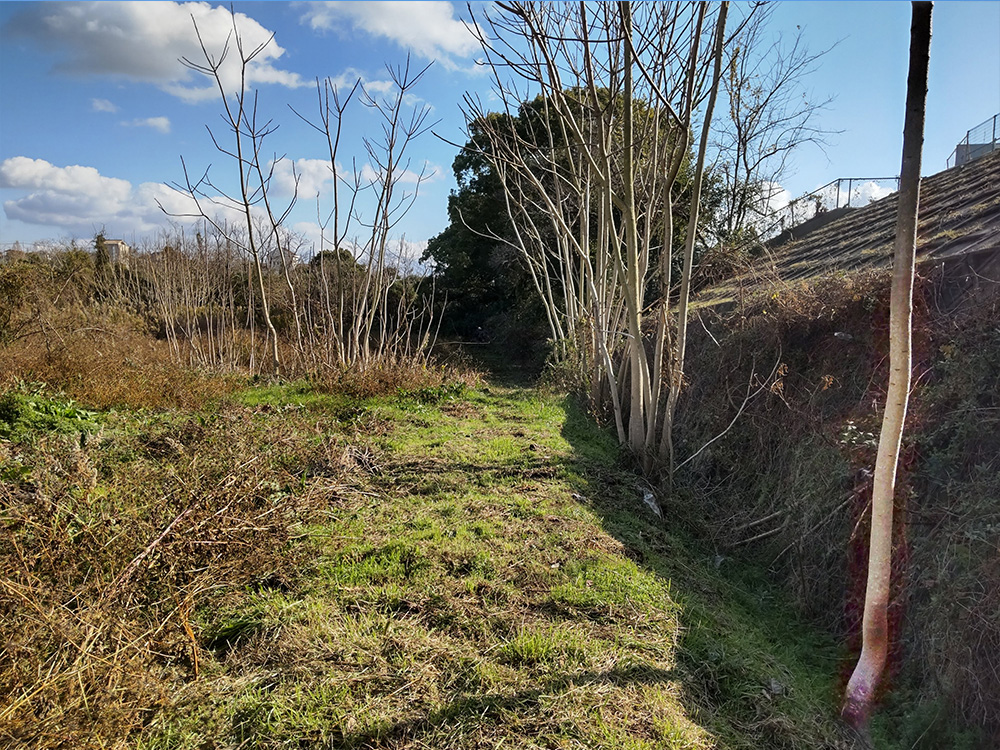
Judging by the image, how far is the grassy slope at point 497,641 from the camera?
2.08 meters

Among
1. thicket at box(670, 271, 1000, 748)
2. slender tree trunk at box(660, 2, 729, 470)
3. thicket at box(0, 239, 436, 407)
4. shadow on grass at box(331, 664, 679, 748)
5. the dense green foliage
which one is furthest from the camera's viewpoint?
the dense green foliage

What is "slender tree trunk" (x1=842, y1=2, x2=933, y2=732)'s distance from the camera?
2160 millimetres

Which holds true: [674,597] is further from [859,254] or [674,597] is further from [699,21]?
[859,254]

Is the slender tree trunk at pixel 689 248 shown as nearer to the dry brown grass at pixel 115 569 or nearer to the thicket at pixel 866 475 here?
the thicket at pixel 866 475

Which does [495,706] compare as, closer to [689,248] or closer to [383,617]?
[383,617]

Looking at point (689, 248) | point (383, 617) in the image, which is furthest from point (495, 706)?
point (689, 248)

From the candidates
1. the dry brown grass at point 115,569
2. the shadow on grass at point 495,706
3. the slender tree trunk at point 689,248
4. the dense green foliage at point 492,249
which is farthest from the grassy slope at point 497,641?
the dense green foliage at point 492,249

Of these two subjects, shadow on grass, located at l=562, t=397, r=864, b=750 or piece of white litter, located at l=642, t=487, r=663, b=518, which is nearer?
shadow on grass, located at l=562, t=397, r=864, b=750

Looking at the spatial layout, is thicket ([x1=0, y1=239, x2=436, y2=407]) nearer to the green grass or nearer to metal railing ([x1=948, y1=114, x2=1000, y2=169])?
the green grass

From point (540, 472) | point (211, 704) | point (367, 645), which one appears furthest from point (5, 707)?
point (540, 472)

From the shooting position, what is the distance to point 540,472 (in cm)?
486

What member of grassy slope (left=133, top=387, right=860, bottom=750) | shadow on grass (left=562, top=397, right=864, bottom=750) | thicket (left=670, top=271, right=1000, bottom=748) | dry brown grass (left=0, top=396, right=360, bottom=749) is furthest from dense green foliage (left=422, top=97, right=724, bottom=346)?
dry brown grass (left=0, top=396, right=360, bottom=749)

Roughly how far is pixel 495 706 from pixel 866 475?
305 cm

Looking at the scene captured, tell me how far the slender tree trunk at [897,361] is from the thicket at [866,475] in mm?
560
